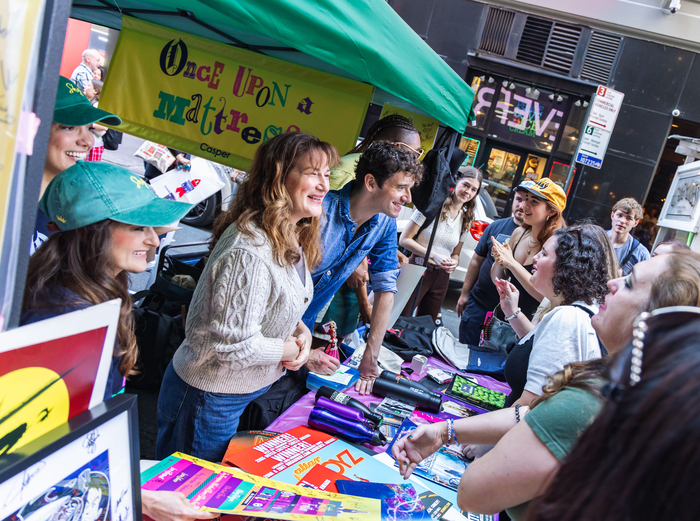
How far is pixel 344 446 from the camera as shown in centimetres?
185

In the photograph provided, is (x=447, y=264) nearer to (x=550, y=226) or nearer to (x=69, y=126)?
(x=550, y=226)

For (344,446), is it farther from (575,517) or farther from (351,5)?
(351,5)

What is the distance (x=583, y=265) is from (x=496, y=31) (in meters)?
9.03

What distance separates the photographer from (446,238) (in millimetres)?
4875

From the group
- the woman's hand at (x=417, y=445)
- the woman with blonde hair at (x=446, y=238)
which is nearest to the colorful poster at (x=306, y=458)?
the woman's hand at (x=417, y=445)

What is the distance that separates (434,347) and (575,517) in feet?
8.28

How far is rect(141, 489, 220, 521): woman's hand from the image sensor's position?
3.71 ft

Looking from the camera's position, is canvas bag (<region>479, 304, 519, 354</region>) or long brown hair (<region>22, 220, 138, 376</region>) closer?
long brown hair (<region>22, 220, 138, 376</region>)

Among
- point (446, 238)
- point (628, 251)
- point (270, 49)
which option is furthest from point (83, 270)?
point (628, 251)

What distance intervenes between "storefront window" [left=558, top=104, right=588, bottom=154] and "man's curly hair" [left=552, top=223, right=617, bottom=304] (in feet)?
27.5

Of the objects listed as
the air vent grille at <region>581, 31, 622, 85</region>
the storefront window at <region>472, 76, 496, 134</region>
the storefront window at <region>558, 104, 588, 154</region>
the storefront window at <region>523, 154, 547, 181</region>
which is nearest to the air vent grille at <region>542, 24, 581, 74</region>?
the air vent grille at <region>581, 31, 622, 85</region>

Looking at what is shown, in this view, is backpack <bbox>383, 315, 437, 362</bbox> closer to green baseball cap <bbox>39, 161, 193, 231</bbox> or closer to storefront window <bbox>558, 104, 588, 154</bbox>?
green baseball cap <bbox>39, 161, 193, 231</bbox>

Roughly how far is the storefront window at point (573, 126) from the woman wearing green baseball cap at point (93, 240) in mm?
9836

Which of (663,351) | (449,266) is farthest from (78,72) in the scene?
(663,351)
